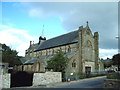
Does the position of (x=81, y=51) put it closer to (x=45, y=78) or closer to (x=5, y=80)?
(x=45, y=78)

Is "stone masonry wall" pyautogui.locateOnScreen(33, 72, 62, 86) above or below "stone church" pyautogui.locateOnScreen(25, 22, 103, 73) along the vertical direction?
below

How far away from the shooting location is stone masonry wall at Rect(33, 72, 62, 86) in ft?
80.1

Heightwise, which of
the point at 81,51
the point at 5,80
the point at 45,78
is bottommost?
the point at 45,78

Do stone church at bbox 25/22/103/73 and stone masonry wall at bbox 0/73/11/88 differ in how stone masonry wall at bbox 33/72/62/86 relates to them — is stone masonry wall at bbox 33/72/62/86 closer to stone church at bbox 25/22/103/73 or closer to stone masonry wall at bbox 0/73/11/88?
stone masonry wall at bbox 0/73/11/88

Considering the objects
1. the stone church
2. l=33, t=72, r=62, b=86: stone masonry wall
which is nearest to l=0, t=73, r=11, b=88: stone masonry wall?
l=33, t=72, r=62, b=86: stone masonry wall

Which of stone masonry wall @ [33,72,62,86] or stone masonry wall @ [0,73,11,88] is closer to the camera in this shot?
stone masonry wall @ [0,73,11,88]

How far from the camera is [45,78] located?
25609mm

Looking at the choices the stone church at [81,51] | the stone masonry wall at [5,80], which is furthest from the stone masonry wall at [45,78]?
the stone church at [81,51]

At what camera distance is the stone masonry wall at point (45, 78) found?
24.4 m

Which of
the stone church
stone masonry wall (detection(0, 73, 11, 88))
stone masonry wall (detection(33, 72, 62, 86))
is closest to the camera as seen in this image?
stone masonry wall (detection(0, 73, 11, 88))

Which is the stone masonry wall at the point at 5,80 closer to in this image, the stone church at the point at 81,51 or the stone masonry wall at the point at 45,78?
the stone masonry wall at the point at 45,78

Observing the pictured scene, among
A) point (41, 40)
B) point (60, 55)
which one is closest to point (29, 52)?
point (41, 40)

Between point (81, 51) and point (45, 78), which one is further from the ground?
point (81, 51)

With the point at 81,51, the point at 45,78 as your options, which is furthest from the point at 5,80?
the point at 81,51
